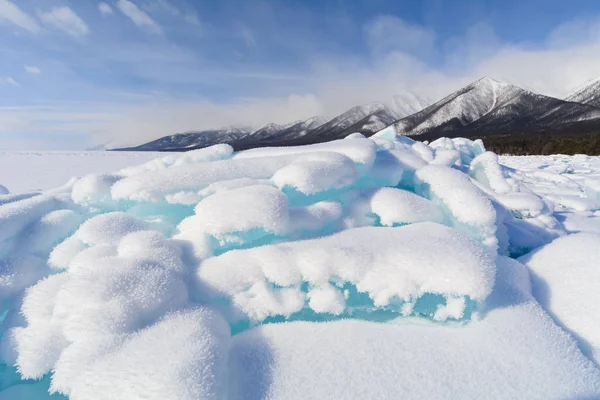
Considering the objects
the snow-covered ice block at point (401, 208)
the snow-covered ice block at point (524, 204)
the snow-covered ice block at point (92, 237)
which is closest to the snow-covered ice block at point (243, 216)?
the snow-covered ice block at point (92, 237)

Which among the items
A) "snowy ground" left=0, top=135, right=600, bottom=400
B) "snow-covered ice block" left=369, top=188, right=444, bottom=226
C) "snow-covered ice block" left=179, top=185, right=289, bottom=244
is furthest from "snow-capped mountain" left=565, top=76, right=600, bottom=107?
"snow-covered ice block" left=179, top=185, right=289, bottom=244

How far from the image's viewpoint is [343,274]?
7.78ft

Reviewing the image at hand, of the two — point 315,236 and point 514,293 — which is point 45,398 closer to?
point 315,236

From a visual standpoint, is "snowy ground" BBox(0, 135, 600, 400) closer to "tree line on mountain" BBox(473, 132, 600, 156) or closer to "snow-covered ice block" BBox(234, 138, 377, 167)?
"snow-covered ice block" BBox(234, 138, 377, 167)

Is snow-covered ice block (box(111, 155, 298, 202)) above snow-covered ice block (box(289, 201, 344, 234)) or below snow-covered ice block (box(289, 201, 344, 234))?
above

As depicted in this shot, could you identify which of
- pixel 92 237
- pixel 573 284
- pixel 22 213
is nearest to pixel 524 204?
pixel 573 284

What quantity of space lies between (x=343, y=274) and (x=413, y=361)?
67 centimetres

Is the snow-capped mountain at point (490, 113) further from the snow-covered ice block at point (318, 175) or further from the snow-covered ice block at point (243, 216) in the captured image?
the snow-covered ice block at point (243, 216)

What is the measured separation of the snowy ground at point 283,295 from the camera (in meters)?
1.84

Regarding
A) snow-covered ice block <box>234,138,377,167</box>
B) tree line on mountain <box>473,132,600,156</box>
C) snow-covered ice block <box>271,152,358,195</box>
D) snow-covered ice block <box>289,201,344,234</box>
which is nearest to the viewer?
snow-covered ice block <box>289,201,344,234</box>

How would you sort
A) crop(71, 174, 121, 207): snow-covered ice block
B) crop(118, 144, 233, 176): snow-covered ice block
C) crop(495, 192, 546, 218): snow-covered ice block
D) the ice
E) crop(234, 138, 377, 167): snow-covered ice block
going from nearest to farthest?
1. the ice
2. crop(71, 174, 121, 207): snow-covered ice block
3. crop(234, 138, 377, 167): snow-covered ice block
4. crop(118, 144, 233, 176): snow-covered ice block
5. crop(495, 192, 546, 218): snow-covered ice block

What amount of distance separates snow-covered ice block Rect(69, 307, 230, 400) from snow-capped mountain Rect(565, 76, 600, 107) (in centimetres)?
20172

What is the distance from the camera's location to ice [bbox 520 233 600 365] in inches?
97.7

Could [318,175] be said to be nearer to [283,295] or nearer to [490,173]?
[283,295]
